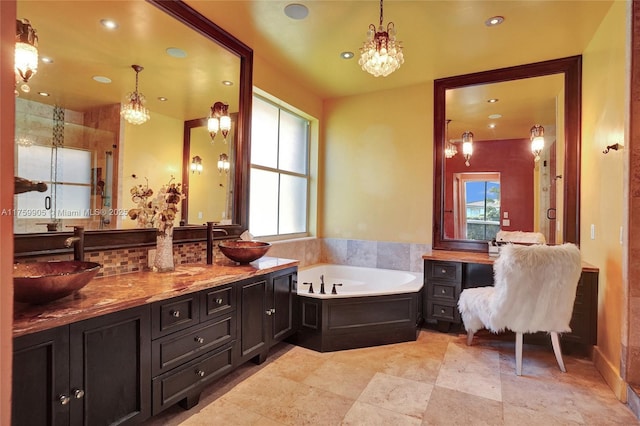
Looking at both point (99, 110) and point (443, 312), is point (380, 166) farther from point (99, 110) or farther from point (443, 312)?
point (99, 110)

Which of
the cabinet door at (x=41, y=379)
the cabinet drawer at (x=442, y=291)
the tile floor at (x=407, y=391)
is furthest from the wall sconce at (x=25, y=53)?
the cabinet drawer at (x=442, y=291)

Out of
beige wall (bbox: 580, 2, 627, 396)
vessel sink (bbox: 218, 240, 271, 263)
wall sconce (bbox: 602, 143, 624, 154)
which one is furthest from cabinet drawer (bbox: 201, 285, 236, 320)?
wall sconce (bbox: 602, 143, 624, 154)

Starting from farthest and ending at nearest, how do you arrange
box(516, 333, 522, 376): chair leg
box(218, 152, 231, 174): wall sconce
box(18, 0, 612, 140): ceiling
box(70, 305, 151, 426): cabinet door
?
box(218, 152, 231, 174): wall sconce < box(516, 333, 522, 376): chair leg < box(18, 0, 612, 140): ceiling < box(70, 305, 151, 426): cabinet door

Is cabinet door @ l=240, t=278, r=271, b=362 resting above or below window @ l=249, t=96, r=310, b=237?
below

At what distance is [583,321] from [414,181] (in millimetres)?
2077

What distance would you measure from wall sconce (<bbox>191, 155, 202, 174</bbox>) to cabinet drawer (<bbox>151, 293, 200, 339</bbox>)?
1.10 m

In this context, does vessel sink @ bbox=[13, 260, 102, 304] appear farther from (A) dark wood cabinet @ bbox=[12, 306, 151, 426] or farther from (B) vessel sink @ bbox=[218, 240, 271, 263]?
(B) vessel sink @ bbox=[218, 240, 271, 263]

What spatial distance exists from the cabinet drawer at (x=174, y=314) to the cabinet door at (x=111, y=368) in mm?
50

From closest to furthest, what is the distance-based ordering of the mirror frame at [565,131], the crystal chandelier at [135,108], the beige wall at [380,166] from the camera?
the crystal chandelier at [135,108] → the mirror frame at [565,131] → the beige wall at [380,166]

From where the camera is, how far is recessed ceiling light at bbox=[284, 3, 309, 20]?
2.47 meters

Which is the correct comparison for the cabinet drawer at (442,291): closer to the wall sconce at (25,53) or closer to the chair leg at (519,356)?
the chair leg at (519,356)

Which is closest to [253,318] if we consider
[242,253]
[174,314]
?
[242,253]

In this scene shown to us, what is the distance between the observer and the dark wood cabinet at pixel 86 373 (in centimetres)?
128

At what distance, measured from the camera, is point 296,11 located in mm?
2535
